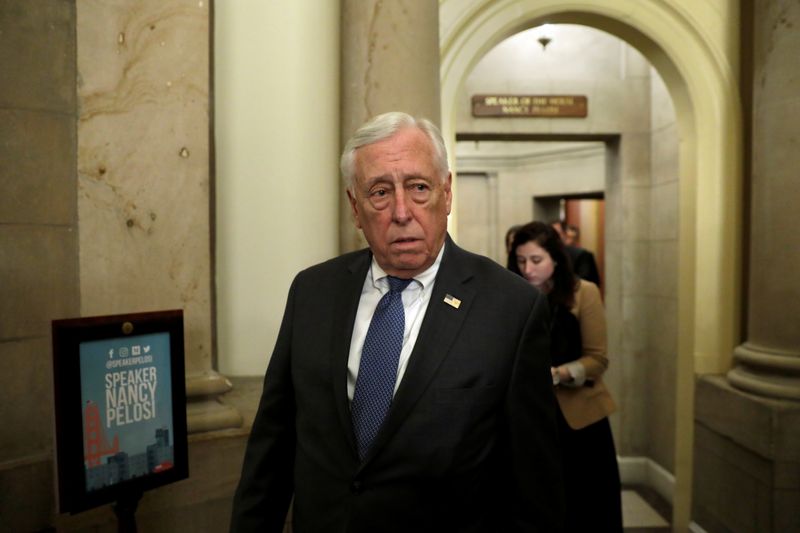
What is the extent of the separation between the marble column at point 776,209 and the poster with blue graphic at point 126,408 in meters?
2.74

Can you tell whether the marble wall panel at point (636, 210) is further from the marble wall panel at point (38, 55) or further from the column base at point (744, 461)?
the marble wall panel at point (38, 55)

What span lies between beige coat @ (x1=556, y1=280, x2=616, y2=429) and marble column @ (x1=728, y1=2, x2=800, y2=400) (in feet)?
2.73

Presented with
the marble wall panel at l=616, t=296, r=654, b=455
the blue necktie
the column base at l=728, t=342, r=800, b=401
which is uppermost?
the blue necktie

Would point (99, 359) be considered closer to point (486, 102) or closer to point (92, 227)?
point (92, 227)

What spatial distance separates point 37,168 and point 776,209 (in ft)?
10.2

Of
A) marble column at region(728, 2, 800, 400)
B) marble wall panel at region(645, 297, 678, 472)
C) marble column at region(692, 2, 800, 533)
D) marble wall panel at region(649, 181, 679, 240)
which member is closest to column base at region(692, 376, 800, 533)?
marble column at region(692, 2, 800, 533)

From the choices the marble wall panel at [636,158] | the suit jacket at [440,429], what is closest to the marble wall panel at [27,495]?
the suit jacket at [440,429]

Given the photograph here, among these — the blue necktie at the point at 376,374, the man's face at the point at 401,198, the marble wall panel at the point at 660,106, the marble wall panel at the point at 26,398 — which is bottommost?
the marble wall panel at the point at 26,398

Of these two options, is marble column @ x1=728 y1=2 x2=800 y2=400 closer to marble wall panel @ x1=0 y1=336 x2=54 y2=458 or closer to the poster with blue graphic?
the poster with blue graphic

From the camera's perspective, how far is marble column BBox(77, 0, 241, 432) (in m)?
2.04

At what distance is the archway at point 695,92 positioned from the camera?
3.76 m

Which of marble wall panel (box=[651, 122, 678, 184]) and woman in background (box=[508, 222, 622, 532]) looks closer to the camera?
woman in background (box=[508, 222, 622, 532])

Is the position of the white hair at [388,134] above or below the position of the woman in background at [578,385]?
above

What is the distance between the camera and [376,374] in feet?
4.56
